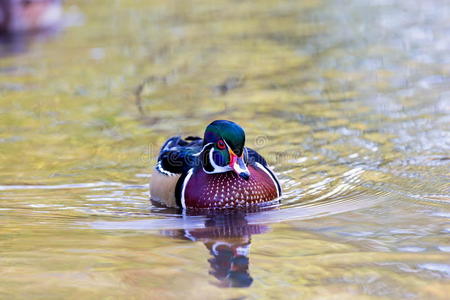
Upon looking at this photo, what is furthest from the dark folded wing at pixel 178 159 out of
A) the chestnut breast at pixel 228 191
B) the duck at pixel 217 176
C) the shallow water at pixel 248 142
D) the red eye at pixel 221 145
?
the red eye at pixel 221 145

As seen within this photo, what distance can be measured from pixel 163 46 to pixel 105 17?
8.84ft

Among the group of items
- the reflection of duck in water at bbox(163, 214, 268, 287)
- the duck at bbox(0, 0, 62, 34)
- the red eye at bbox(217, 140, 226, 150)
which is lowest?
the reflection of duck in water at bbox(163, 214, 268, 287)

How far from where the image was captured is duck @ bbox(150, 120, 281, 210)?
21.4ft

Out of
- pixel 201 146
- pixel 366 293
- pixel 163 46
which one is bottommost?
pixel 366 293

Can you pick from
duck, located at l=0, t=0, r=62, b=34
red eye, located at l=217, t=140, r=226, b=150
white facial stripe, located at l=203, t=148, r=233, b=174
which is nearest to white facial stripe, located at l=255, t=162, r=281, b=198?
white facial stripe, located at l=203, t=148, r=233, b=174

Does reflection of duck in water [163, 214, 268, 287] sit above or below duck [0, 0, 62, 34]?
below

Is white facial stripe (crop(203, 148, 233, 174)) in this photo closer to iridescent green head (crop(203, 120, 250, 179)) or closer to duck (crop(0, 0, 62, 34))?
iridescent green head (crop(203, 120, 250, 179))

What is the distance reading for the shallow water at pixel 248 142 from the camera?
5.09 meters

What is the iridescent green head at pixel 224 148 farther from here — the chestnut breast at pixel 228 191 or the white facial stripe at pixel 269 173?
the white facial stripe at pixel 269 173

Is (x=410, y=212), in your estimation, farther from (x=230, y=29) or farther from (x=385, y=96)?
(x=230, y=29)

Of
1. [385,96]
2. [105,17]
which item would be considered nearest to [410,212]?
[385,96]

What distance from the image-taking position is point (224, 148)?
6.55 metres

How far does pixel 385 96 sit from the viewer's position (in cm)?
965

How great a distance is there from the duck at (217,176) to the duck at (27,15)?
326 inches
